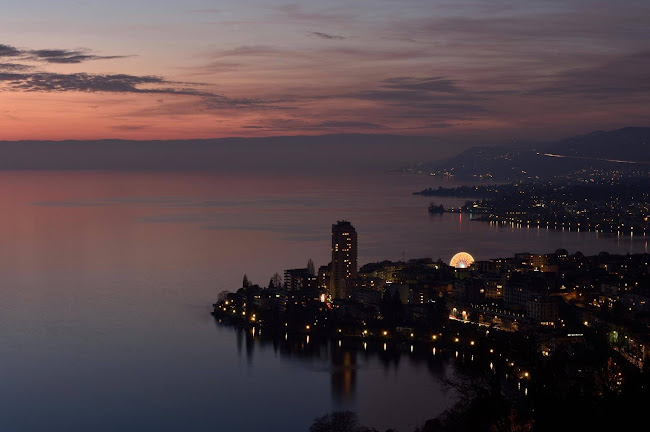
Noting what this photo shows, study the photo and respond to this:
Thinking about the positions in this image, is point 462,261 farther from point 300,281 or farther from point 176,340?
point 176,340

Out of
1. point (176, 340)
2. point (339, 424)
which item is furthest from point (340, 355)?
point (339, 424)

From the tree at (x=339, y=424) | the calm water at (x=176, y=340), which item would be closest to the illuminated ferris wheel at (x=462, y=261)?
the calm water at (x=176, y=340)

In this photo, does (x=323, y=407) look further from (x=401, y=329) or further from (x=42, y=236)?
(x=42, y=236)

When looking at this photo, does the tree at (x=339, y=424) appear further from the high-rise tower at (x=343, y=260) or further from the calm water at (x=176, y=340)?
the high-rise tower at (x=343, y=260)

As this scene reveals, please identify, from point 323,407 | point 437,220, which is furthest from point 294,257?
point 437,220

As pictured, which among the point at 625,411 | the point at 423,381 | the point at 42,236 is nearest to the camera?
the point at 625,411

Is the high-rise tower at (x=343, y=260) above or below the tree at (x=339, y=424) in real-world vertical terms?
above
